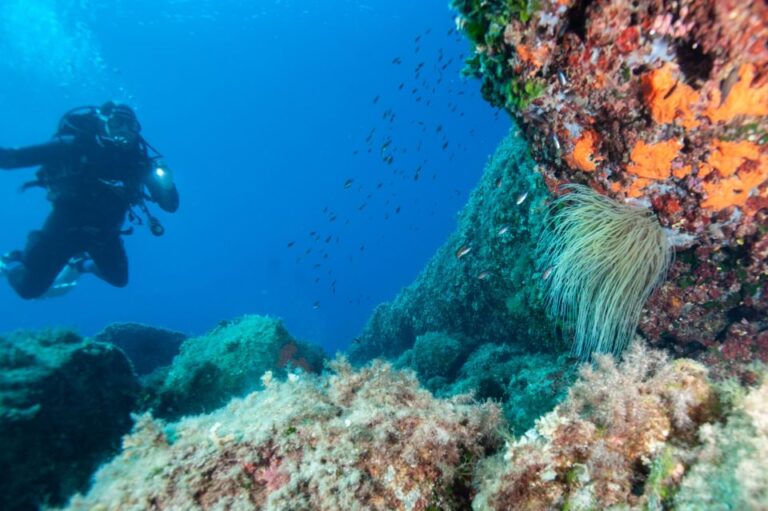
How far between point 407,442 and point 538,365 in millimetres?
3751

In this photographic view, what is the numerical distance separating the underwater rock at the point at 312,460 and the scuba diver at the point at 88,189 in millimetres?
8982

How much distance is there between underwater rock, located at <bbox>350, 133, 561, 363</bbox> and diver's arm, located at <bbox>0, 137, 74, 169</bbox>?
9.55 m

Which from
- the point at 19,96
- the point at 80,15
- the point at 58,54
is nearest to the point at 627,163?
the point at 80,15

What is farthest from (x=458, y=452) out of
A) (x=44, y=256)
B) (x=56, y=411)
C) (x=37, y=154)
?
(x=37, y=154)

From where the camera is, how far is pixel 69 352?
673cm

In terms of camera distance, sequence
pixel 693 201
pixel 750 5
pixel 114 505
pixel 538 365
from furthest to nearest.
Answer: pixel 538 365
pixel 693 201
pixel 750 5
pixel 114 505

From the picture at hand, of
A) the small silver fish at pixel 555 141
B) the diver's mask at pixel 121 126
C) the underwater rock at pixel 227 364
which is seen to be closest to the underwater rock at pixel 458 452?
the small silver fish at pixel 555 141

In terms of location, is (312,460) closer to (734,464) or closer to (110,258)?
(734,464)

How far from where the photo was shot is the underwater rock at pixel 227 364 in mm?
7793

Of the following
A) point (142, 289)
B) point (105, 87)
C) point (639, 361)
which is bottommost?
point (639, 361)

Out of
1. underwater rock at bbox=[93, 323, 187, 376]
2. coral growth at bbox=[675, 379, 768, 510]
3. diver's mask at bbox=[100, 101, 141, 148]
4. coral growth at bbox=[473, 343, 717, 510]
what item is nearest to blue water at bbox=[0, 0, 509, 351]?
underwater rock at bbox=[93, 323, 187, 376]

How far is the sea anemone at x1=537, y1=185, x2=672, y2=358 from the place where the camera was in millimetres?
3455

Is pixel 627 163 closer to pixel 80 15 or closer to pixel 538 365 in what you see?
pixel 538 365

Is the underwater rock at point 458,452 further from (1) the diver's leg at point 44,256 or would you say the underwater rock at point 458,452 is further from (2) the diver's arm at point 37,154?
(2) the diver's arm at point 37,154
